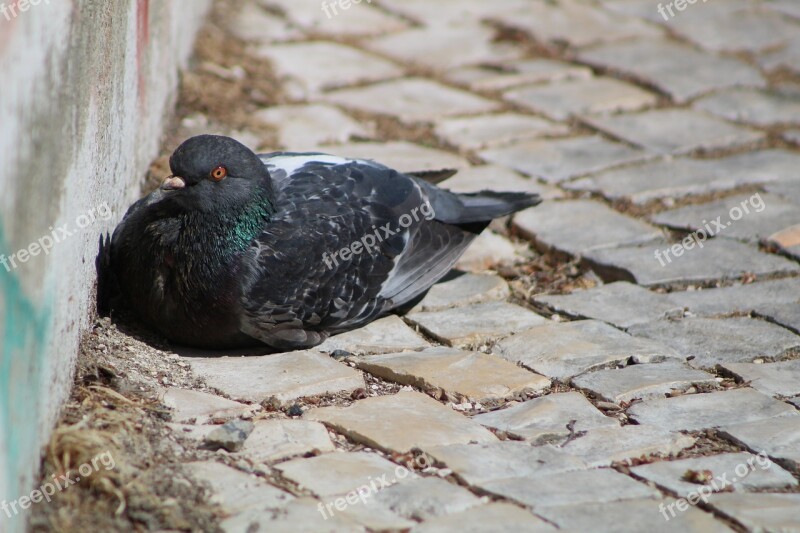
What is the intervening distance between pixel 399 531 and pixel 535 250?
2.46 metres

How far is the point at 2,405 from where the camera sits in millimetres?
2410

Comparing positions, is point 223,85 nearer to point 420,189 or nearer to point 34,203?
point 420,189

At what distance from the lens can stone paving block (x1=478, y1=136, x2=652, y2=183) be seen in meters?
5.59

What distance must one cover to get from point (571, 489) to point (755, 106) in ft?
13.4

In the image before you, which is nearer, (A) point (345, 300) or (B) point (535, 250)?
(A) point (345, 300)

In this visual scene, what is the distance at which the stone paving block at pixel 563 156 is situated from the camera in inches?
220

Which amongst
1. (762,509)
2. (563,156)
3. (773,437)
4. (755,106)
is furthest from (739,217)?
(762,509)

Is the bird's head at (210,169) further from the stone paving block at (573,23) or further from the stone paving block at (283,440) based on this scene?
the stone paving block at (573,23)

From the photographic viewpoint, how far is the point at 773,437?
10.8 ft

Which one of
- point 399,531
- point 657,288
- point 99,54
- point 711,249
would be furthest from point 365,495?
point 711,249

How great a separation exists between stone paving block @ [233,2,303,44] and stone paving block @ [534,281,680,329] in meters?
3.28

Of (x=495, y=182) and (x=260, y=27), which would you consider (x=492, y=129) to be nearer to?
(x=495, y=182)

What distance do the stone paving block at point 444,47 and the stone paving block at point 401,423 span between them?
3730 mm

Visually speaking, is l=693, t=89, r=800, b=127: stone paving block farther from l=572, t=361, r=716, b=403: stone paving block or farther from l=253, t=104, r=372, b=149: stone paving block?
l=572, t=361, r=716, b=403: stone paving block
